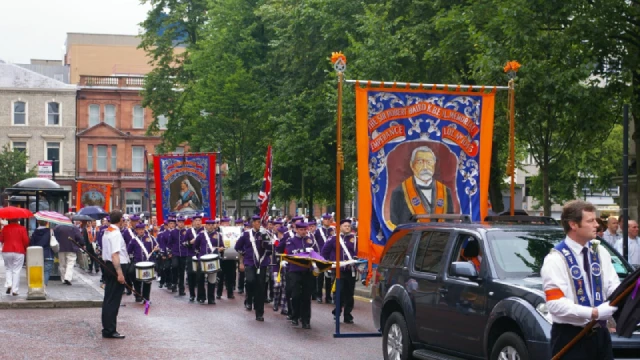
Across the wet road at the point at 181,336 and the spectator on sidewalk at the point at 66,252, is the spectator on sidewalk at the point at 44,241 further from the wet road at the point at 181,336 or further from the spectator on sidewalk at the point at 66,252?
the wet road at the point at 181,336

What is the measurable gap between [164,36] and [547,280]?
→ 52862mm

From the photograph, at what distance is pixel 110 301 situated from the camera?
51.2ft

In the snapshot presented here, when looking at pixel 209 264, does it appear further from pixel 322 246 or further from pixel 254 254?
pixel 322 246

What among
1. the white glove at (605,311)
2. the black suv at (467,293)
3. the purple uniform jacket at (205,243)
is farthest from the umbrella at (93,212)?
the white glove at (605,311)

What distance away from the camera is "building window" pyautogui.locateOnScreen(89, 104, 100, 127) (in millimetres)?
88000

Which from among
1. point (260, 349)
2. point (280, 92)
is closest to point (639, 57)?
point (260, 349)

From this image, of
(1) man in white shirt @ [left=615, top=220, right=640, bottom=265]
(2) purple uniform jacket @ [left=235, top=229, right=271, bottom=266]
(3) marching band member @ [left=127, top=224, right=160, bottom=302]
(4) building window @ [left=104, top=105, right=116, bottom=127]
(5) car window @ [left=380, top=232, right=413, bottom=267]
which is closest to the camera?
(5) car window @ [left=380, top=232, right=413, bottom=267]

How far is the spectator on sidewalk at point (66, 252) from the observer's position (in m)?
27.3

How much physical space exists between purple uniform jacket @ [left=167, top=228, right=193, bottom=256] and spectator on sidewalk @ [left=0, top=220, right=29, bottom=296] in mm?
4221

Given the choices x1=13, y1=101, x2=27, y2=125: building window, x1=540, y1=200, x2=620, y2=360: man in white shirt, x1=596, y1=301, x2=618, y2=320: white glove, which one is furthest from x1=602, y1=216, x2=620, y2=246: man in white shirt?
x1=13, y1=101, x2=27, y2=125: building window

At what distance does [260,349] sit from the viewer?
14.4 metres

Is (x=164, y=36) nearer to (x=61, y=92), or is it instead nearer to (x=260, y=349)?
(x=61, y=92)

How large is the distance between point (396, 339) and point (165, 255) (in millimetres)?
15634

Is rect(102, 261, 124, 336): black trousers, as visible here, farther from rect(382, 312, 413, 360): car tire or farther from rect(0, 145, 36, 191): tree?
rect(0, 145, 36, 191): tree
